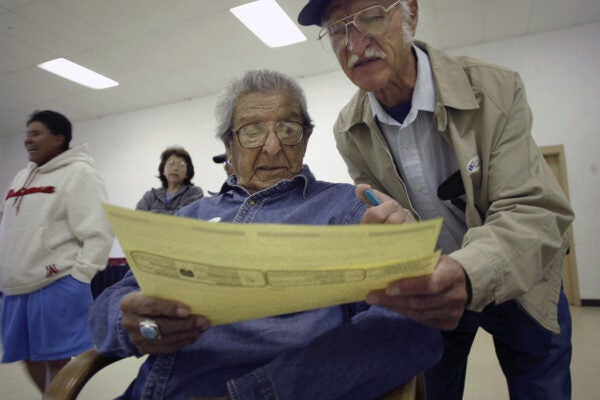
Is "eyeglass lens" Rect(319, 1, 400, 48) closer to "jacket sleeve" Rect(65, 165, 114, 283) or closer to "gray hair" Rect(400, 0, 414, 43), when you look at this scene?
"gray hair" Rect(400, 0, 414, 43)

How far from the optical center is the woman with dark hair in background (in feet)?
9.60

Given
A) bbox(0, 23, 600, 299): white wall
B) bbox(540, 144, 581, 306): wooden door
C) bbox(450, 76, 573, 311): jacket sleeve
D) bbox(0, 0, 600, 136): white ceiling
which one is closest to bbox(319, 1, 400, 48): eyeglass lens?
bbox(450, 76, 573, 311): jacket sleeve

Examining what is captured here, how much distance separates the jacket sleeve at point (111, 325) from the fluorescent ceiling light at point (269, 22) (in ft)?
11.7

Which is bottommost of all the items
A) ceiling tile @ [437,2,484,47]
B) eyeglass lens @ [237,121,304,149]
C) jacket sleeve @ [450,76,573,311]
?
jacket sleeve @ [450,76,573,311]

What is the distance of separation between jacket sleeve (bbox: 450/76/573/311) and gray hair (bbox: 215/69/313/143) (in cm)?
49

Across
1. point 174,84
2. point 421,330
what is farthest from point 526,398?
point 174,84

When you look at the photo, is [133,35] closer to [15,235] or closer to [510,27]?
[15,235]

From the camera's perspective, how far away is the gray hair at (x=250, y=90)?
96 cm

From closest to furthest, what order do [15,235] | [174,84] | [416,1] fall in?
[416,1], [15,235], [174,84]

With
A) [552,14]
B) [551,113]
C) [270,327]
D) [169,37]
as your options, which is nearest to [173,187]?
[169,37]

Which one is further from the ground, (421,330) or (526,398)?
(421,330)

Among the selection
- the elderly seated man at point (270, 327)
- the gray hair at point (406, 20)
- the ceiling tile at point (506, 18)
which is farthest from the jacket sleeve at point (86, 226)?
the ceiling tile at point (506, 18)

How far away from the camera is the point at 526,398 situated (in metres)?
0.94

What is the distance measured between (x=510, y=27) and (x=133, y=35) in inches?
173
